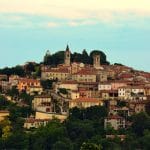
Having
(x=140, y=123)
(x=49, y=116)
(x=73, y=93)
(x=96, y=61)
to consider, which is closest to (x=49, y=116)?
(x=49, y=116)

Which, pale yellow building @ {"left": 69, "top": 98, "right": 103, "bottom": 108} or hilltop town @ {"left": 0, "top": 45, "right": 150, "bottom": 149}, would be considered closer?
hilltop town @ {"left": 0, "top": 45, "right": 150, "bottom": 149}

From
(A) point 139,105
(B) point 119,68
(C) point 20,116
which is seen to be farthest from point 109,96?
(B) point 119,68

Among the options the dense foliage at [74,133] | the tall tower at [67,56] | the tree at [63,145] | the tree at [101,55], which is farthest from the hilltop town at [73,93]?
the tree at [63,145]

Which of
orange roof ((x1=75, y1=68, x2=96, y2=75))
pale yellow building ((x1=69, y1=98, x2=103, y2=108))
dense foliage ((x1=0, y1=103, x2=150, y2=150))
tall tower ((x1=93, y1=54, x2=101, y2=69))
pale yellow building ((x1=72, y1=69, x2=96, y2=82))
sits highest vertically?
tall tower ((x1=93, y1=54, x2=101, y2=69))

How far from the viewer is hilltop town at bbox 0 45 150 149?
6834 cm

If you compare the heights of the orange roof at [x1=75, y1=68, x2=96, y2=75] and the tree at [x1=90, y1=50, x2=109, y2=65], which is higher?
the tree at [x1=90, y1=50, x2=109, y2=65]

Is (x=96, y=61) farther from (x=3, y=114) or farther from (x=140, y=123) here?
(x=140, y=123)

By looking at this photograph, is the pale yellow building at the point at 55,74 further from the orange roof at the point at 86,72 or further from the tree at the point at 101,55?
the tree at the point at 101,55

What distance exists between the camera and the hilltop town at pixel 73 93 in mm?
68344

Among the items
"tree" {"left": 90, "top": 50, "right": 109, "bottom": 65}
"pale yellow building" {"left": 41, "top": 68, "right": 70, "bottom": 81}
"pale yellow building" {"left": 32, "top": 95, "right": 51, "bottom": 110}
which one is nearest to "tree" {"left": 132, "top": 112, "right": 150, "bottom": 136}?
"pale yellow building" {"left": 32, "top": 95, "right": 51, "bottom": 110}

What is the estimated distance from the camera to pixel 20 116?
6888 centimetres

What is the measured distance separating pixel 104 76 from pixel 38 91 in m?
9.23

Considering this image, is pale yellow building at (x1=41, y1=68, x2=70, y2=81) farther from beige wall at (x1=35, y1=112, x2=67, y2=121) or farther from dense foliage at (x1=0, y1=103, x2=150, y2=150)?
dense foliage at (x1=0, y1=103, x2=150, y2=150)

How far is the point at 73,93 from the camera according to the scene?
75125mm
